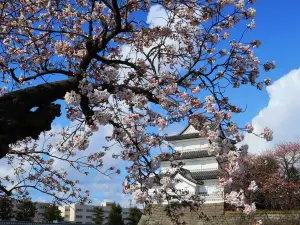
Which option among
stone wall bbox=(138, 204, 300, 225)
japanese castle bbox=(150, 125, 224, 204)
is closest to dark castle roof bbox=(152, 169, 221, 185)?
japanese castle bbox=(150, 125, 224, 204)

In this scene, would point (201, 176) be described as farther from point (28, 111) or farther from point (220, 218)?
point (28, 111)

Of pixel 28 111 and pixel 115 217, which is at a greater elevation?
pixel 115 217

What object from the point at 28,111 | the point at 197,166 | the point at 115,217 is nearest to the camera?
the point at 28,111

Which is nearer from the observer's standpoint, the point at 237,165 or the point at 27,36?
the point at 237,165

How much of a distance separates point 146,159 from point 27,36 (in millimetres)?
2814

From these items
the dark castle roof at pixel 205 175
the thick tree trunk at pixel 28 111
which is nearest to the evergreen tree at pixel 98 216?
the dark castle roof at pixel 205 175

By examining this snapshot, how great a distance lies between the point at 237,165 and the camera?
4273mm

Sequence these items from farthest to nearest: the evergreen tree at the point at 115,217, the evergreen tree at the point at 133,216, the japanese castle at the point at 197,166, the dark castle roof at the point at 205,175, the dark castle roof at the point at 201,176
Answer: the evergreen tree at the point at 133,216 < the evergreen tree at the point at 115,217 < the dark castle roof at the point at 205,175 < the dark castle roof at the point at 201,176 < the japanese castle at the point at 197,166

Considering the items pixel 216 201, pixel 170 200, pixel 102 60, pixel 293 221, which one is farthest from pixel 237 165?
pixel 216 201

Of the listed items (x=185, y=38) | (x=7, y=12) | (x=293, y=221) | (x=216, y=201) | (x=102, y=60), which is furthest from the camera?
(x=216, y=201)

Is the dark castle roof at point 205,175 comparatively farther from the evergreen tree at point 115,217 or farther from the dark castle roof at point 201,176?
the evergreen tree at point 115,217

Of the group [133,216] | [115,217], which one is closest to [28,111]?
[115,217]

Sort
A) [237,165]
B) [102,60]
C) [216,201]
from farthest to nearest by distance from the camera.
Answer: [216,201]
[102,60]
[237,165]

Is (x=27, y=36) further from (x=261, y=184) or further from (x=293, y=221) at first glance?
(x=261, y=184)
